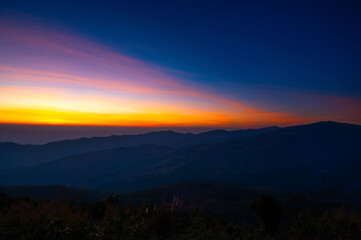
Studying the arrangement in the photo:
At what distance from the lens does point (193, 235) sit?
4863 millimetres

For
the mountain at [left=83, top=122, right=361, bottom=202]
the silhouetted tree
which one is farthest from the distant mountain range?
the silhouetted tree

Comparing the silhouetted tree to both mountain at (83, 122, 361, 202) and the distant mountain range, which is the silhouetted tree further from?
the distant mountain range

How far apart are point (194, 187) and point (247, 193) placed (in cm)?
1827

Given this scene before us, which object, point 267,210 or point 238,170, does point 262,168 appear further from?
point 267,210

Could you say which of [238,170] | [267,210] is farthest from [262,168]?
[267,210]

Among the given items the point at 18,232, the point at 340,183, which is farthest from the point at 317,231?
the point at 340,183

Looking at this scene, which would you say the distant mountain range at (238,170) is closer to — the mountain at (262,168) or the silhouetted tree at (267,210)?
A: the mountain at (262,168)

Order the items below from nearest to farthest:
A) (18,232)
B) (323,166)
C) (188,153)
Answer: (18,232)
(323,166)
(188,153)

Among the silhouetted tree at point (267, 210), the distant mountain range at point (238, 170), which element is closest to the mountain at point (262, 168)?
the distant mountain range at point (238, 170)

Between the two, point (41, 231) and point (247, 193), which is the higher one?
point (41, 231)

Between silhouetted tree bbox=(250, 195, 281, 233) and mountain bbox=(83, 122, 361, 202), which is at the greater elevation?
silhouetted tree bbox=(250, 195, 281, 233)

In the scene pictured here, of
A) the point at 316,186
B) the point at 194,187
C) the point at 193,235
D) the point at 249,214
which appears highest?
the point at 193,235

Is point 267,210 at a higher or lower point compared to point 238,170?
higher

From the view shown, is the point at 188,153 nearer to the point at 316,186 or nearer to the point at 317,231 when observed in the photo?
the point at 316,186
